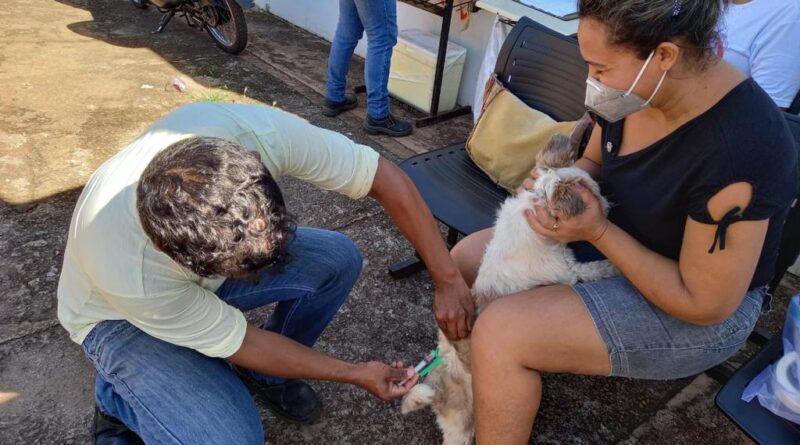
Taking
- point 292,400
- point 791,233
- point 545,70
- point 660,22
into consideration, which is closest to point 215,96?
point 545,70

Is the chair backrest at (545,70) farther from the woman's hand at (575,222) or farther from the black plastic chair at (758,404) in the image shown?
the woman's hand at (575,222)

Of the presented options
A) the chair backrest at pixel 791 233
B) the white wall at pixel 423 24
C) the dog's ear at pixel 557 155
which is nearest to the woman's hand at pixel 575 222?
the dog's ear at pixel 557 155

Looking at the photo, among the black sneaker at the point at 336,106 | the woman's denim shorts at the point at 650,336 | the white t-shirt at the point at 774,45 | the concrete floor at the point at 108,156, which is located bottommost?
the concrete floor at the point at 108,156

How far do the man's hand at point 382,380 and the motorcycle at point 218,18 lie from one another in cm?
398

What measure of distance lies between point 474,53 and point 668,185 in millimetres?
2980

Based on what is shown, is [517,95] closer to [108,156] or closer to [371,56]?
[371,56]

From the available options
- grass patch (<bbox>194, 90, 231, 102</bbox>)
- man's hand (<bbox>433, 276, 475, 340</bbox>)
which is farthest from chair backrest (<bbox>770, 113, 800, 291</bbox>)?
grass patch (<bbox>194, 90, 231, 102</bbox>)

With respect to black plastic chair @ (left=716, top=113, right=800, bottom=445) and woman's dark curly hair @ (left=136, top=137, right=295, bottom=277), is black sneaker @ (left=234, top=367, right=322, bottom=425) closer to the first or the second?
woman's dark curly hair @ (left=136, top=137, right=295, bottom=277)

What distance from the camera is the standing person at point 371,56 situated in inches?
137

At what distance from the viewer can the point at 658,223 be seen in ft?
4.63

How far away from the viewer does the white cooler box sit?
3.95 meters

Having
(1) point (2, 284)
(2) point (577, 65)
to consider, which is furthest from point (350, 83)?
(1) point (2, 284)

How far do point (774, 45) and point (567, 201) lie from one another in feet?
4.95

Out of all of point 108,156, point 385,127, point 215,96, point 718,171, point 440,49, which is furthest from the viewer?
point 215,96
